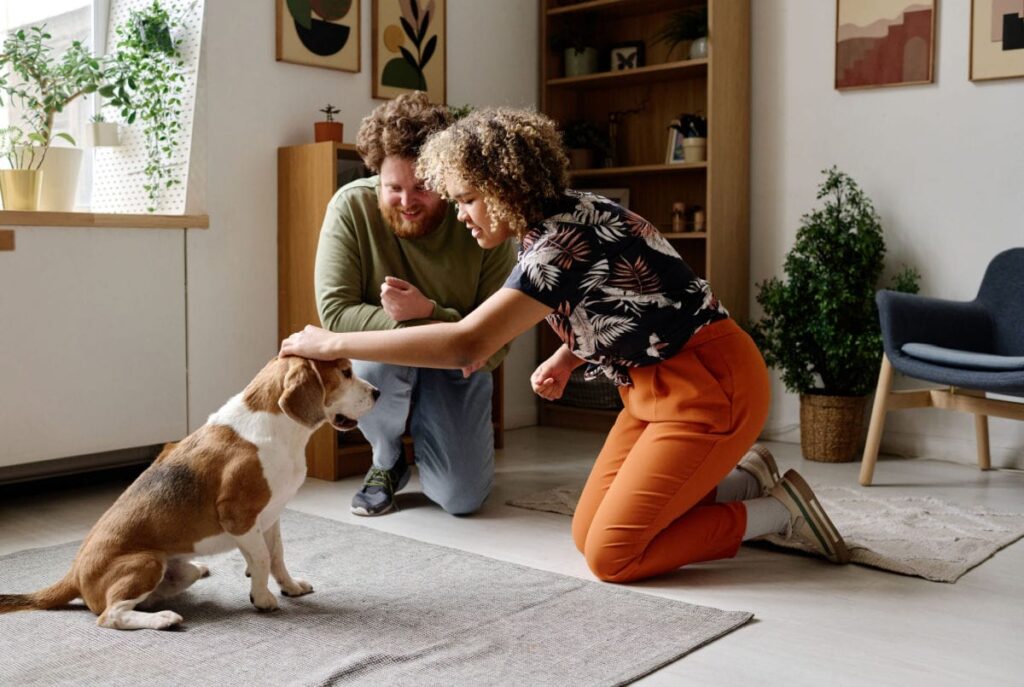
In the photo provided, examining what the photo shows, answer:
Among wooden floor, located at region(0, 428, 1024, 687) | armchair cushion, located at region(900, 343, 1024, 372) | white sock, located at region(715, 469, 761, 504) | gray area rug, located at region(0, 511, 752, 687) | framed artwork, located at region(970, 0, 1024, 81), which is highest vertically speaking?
framed artwork, located at region(970, 0, 1024, 81)

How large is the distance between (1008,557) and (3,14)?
3.45 m

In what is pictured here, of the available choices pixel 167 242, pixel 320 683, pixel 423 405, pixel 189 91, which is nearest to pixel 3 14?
pixel 189 91

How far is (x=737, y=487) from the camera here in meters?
2.52

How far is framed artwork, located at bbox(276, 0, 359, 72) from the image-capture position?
3.70 m

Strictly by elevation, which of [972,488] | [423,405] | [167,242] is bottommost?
[972,488]

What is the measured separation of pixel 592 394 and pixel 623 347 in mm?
2212

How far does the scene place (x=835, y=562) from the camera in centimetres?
250

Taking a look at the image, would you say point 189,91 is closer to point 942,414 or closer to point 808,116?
point 808,116

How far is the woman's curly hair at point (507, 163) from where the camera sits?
2113mm

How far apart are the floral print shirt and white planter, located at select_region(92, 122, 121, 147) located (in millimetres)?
2009

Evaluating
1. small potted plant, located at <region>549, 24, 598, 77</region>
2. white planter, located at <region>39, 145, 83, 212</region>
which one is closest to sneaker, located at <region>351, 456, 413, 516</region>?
white planter, located at <region>39, 145, 83, 212</region>

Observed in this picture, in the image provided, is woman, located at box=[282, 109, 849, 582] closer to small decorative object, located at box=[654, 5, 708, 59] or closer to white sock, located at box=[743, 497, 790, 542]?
white sock, located at box=[743, 497, 790, 542]

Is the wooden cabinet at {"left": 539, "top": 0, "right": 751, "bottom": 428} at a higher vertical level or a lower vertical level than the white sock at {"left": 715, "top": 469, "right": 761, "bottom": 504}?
higher

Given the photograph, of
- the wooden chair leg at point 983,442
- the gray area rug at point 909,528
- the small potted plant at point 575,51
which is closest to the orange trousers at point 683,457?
the gray area rug at point 909,528
